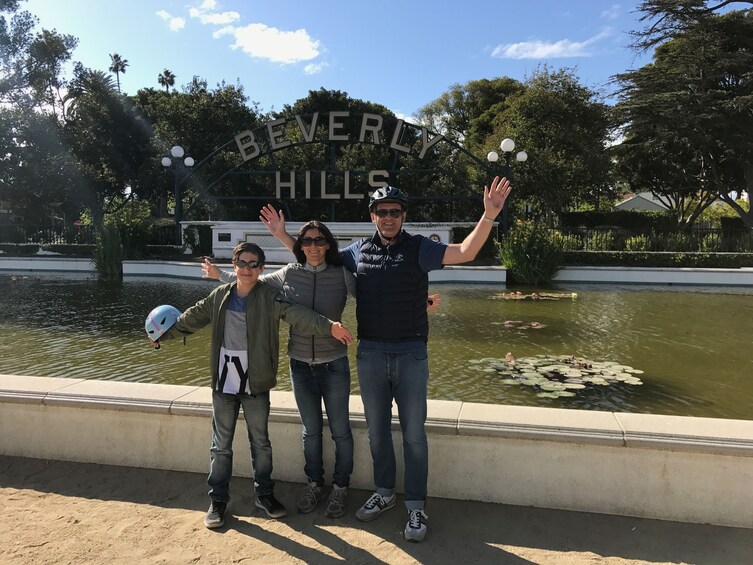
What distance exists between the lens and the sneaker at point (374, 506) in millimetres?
2750

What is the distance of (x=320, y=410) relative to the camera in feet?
9.63

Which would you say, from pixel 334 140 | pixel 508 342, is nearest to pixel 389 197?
pixel 508 342

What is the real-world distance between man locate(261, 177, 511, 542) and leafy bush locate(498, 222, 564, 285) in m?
12.0

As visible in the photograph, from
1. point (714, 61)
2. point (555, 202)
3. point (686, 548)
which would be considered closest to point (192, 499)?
point (686, 548)

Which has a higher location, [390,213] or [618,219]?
[618,219]

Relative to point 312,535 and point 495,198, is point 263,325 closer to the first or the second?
point 312,535

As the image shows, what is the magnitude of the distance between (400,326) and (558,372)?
3.60m

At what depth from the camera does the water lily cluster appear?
5.23 meters

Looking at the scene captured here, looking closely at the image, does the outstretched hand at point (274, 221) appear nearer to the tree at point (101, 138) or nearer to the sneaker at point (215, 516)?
the sneaker at point (215, 516)

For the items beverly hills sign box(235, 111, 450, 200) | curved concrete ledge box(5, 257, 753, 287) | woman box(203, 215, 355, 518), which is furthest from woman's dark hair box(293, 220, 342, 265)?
beverly hills sign box(235, 111, 450, 200)

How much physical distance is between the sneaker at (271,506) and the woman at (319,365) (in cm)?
11

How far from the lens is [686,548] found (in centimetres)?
251

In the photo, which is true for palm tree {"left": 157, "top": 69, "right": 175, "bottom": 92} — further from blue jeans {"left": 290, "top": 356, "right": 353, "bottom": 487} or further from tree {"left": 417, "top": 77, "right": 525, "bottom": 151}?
blue jeans {"left": 290, "top": 356, "right": 353, "bottom": 487}

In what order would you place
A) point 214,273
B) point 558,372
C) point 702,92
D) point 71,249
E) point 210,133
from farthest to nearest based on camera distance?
point 210,133 → point 702,92 → point 71,249 → point 558,372 → point 214,273
